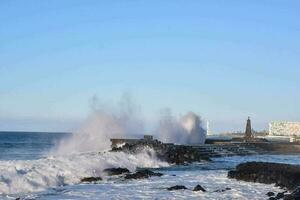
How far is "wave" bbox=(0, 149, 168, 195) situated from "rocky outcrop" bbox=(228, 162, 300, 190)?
23.5ft

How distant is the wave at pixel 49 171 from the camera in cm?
2150

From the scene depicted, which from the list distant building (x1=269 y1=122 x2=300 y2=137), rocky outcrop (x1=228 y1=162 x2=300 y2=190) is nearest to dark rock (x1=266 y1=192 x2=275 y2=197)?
rocky outcrop (x1=228 y1=162 x2=300 y2=190)

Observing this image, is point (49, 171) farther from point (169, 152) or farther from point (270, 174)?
point (169, 152)

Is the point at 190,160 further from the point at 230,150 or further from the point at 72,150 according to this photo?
the point at 72,150

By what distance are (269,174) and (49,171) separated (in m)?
9.69

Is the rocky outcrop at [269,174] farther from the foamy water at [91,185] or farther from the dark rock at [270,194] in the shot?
the dark rock at [270,194]

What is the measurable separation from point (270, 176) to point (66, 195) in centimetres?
963

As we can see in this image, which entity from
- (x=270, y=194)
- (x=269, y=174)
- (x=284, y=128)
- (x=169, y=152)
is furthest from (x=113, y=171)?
(x=284, y=128)

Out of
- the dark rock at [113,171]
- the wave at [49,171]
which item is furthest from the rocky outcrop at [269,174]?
the wave at [49,171]

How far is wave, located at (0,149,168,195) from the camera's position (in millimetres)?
21500

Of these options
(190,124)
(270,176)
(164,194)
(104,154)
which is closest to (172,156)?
(104,154)

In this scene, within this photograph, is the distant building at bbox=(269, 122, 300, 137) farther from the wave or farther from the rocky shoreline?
the rocky shoreline

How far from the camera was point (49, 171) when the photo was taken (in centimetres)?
2411

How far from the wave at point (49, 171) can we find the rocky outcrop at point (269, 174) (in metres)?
7.16
